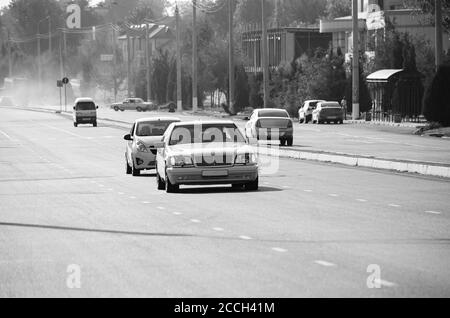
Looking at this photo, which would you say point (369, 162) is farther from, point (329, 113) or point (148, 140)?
point (329, 113)

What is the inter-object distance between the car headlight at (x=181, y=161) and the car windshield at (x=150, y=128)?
28.7 ft

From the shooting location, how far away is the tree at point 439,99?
63.2 m

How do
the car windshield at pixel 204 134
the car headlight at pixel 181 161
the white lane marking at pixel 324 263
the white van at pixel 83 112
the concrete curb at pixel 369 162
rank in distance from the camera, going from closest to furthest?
the white lane marking at pixel 324 263, the car headlight at pixel 181 161, the car windshield at pixel 204 134, the concrete curb at pixel 369 162, the white van at pixel 83 112

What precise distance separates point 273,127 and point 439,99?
51.1 feet

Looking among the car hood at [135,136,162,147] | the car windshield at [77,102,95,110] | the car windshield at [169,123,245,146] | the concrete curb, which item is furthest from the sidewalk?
the car windshield at [77,102,95,110]

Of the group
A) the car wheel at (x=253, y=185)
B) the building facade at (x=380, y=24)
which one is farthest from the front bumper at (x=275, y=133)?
the building facade at (x=380, y=24)

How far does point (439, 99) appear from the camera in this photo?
63.1m

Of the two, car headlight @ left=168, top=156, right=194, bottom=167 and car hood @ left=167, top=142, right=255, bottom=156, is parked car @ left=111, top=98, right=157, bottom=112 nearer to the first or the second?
car hood @ left=167, top=142, right=255, bottom=156

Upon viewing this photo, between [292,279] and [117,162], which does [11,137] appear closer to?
[117,162]

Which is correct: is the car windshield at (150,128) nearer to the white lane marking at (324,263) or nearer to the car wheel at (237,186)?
the car wheel at (237,186)

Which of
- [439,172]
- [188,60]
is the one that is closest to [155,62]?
[188,60]

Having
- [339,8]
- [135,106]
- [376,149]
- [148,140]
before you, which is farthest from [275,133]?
[339,8]

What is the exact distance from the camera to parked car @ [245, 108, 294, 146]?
164 ft

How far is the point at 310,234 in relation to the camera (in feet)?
54.4
